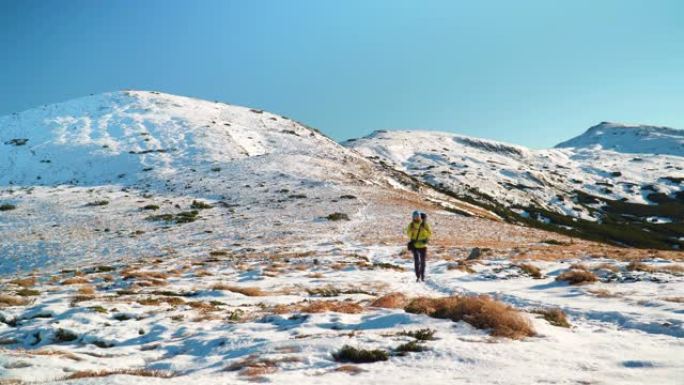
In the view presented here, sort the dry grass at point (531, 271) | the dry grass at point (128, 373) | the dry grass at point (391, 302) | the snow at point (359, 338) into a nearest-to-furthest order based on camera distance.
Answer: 1. the snow at point (359, 338)
2. the dry grass at point (128, 373)
3. the dry grass at point (391, 302)
4. the dry grass at point (531, 271)

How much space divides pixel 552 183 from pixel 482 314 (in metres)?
149

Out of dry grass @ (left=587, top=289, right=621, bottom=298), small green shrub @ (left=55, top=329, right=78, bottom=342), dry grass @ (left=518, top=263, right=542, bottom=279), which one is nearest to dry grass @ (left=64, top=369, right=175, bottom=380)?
small green shrub @ (left=55, top=329, right=78, bottom=342)

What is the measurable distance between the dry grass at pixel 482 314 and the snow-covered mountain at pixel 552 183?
86329mm

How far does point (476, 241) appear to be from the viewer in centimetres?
3831

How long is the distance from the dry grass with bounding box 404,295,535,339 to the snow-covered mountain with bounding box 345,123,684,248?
8633 centimetres

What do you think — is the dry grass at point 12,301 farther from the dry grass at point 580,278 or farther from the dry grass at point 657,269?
the dry grass at point 657,269

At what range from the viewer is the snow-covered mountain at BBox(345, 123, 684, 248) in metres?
113

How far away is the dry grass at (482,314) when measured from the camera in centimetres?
952

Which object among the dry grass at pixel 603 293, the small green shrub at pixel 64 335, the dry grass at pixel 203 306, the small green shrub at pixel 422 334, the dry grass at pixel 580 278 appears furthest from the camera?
the dry grass at pixel 580 278

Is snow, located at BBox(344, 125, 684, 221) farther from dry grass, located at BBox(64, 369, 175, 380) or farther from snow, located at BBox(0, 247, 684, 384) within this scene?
dry grass, located at BBox(64, 369, 175, 380)

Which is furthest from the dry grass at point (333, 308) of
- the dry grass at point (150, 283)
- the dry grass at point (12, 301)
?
the dry grass at point (150, 283)

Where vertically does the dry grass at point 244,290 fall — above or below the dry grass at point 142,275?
above

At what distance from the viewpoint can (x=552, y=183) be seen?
147 m

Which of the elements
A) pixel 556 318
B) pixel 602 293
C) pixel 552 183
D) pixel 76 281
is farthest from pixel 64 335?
pixel 552 183
